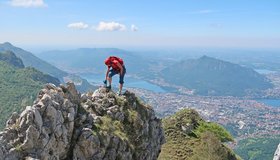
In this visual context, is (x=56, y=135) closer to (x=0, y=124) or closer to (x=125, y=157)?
(x=125, y=157)

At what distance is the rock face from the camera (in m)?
17.6

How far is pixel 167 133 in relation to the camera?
45.3 metres

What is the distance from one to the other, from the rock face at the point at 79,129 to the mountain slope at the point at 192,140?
7183mm

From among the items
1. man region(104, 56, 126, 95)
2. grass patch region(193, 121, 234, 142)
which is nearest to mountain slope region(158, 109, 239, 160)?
grass patch region(193, 121, 234, 142)

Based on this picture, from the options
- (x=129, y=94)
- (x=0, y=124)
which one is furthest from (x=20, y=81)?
(x=129, y=94)

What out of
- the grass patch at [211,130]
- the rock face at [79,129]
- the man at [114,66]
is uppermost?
the man at [114,66]

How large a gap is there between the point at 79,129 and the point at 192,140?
24891 millimetres

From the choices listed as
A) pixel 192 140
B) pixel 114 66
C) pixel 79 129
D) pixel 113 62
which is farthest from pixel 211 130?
pixel 79 129

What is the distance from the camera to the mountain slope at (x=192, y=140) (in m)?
37.9

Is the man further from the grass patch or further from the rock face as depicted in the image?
the grass patch

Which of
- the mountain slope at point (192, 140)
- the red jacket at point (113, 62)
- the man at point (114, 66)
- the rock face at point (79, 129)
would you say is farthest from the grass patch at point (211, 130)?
the red jacket at point (113, 62)

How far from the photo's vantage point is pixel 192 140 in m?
43.1

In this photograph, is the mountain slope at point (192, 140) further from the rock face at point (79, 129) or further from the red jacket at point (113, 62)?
the red jacket at point (113, 62)

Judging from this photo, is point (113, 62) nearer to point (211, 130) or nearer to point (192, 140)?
point (192, 140)
